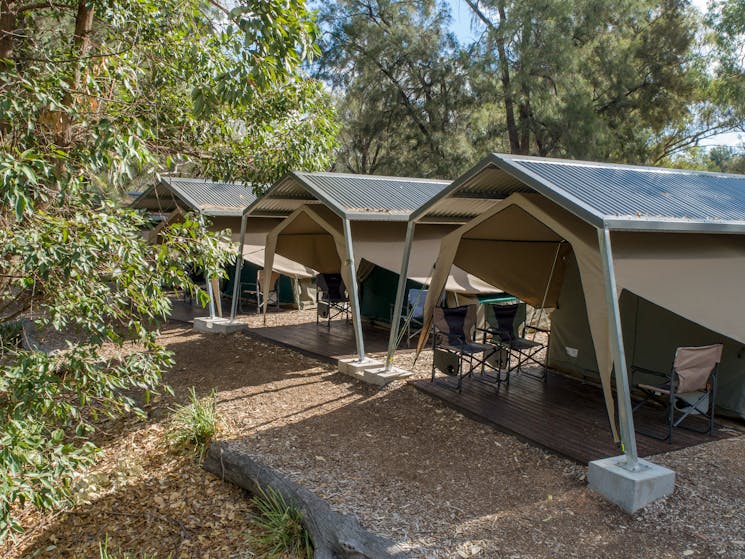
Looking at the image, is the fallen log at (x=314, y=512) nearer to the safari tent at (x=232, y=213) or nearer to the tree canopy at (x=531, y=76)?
the safari tent at (x=232, y=213)

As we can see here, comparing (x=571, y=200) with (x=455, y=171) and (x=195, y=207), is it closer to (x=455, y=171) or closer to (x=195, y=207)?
(x=195, y=207)

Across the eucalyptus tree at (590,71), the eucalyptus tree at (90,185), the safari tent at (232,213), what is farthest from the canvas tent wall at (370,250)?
the eucalyptus tree at (590,71)

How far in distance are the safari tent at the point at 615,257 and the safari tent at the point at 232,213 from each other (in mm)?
4820

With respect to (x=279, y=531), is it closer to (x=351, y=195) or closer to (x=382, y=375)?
(x=382, y=375)

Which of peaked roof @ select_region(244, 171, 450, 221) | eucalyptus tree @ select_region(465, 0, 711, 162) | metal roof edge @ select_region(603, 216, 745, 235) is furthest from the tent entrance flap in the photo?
eucalyptus tree @ select_region(465, 0, 711, 162)

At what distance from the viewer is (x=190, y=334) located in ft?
34.4

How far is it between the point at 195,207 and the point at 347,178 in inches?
134

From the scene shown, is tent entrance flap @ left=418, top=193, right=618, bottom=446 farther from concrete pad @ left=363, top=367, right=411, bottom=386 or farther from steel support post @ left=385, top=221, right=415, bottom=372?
concrete pad @ left=363, top=367, right=411, bottom=386

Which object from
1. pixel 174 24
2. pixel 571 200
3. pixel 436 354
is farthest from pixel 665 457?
pixel 174 24

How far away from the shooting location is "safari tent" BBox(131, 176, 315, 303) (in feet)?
37.9

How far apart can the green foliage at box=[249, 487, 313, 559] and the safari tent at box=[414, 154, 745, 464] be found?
2442mm

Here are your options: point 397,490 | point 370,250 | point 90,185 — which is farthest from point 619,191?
point 90,185

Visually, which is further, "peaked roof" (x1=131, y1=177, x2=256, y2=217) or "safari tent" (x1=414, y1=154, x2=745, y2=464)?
"peaked roof" (x1=131, y1=177, x2=256, y2=217)

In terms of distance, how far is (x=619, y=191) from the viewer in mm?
5324
